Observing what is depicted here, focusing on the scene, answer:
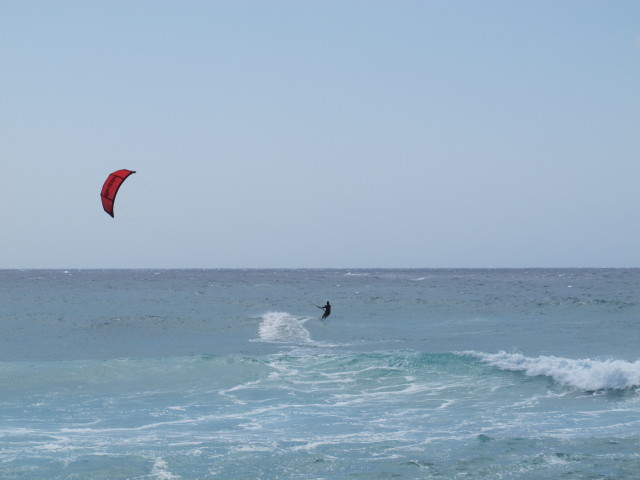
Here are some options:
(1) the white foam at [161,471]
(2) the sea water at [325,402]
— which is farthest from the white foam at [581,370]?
(1) the white foam at [161,471]

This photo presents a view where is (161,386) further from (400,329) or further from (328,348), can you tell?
(400,329)

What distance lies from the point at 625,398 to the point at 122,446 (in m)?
12.5

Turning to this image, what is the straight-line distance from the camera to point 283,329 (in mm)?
38438

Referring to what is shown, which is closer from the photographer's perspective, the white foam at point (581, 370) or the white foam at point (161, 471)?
the white foam at point (161, 471)

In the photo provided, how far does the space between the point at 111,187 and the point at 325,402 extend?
29.7 ft

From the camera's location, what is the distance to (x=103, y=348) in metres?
32.4

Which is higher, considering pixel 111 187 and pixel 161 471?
pixel 111 187

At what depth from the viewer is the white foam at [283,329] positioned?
33906 millimetres

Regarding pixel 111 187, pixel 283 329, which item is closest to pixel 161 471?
pixel 111 187

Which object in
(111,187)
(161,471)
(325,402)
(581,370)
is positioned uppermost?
Result: (111,187)

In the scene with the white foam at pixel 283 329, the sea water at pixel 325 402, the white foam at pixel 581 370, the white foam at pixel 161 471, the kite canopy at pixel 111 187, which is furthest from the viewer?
the white foam at pixel 283 329

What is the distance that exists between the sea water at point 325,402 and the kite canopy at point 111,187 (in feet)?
17.6

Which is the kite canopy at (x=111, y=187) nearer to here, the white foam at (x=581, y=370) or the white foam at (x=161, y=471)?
the white foam at (x=161, y=471)

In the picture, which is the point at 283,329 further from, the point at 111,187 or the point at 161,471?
the point at 161,471
